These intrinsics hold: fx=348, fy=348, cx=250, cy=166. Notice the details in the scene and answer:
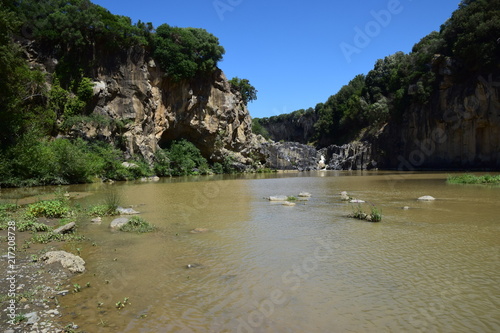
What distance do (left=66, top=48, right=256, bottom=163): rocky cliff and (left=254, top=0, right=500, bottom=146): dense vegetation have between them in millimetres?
24808

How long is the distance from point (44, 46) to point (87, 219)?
99.0ft

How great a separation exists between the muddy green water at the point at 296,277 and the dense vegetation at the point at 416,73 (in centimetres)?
3836

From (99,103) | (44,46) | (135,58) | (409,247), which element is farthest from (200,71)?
(409,247)

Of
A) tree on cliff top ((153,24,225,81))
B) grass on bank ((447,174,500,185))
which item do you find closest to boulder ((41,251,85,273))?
grass on bank ((447,174,500,185))

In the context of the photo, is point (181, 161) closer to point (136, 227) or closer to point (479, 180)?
point (479, 180)

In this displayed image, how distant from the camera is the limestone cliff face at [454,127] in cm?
4147

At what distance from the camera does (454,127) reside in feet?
151

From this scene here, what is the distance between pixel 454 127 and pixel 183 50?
3666cm

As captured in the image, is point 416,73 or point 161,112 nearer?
point 161,112

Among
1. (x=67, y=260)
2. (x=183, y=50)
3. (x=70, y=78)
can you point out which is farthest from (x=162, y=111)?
(x=67, y=260)

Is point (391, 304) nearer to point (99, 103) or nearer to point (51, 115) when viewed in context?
point (51, 115)

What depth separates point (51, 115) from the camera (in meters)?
30.8

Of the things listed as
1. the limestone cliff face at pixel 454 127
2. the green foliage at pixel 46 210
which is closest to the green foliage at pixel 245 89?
the limestone cliff face at pixel 454 127

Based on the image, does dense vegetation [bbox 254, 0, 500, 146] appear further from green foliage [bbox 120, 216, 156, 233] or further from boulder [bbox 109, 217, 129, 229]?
boulder [bbox 109, 217, 129, 229]
